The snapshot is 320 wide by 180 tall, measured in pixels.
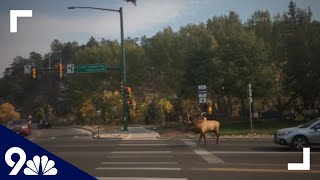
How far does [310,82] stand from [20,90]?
111 metres

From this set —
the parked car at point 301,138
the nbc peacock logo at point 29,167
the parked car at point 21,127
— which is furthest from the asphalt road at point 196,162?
the parked car at point 21,127

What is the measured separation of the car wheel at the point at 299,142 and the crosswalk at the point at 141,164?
17.0 feet

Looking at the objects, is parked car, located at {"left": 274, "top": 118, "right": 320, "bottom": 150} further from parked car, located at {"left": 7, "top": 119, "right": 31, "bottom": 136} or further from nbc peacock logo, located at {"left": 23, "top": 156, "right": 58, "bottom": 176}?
parked car, located at {"left": 7, "top": 119, "right": 31, "bottom": 136}

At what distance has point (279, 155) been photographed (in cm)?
1811

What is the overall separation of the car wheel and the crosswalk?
5.20 metres

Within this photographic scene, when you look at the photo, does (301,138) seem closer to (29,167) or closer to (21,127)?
(29,167)

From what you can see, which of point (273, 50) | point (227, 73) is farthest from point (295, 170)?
point (273, 50)

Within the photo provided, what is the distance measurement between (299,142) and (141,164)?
25.5ft

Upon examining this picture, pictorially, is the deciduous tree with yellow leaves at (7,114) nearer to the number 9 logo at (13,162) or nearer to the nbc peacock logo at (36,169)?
the number 9 logo at (13,162)

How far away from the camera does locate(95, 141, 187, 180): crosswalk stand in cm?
1343

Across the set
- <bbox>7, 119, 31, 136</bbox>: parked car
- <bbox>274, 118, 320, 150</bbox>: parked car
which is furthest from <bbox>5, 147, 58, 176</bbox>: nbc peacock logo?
<bbox>7, 119, 31, 136</bbox>: parked car

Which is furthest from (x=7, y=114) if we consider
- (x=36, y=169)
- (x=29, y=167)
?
(x=36, y=169)

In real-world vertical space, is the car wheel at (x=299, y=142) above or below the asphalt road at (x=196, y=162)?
above

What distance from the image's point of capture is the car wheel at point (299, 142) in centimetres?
2027
